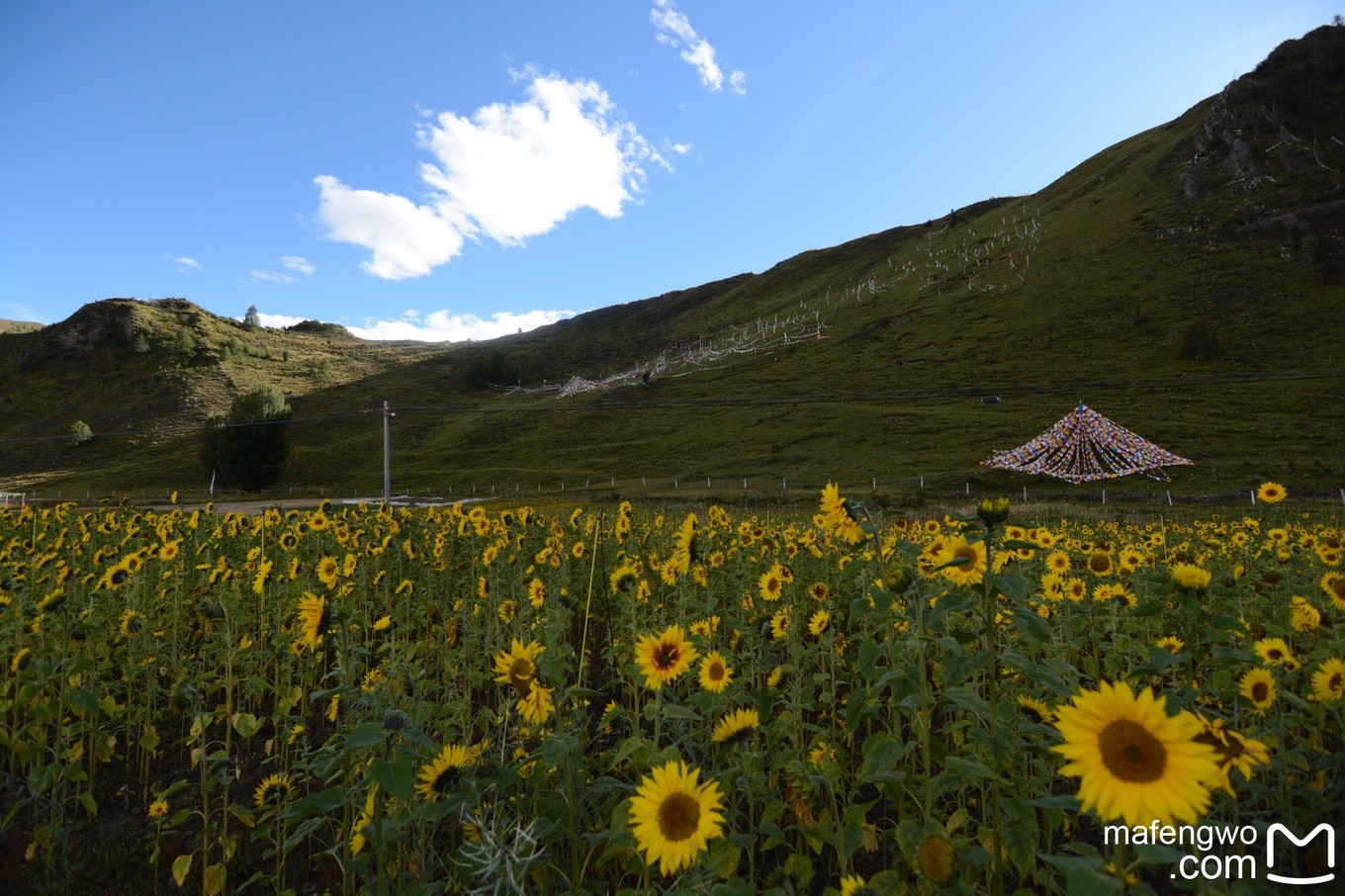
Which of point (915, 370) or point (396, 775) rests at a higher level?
point (915, 370)

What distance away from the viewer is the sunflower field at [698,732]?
5.64 feet

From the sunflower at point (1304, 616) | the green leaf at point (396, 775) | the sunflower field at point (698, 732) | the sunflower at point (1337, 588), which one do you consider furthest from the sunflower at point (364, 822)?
the sunflower at point (1337, 588)

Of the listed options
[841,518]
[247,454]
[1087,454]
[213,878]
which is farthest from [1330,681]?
[247,454]

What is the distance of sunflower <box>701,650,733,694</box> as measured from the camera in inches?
110

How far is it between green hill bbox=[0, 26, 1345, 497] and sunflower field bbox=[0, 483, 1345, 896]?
31.1 metres

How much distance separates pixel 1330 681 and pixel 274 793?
199 inches

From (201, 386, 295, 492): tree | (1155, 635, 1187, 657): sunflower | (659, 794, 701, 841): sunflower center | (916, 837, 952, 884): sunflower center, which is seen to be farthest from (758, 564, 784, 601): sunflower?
(201, 386, 295, 492): tree

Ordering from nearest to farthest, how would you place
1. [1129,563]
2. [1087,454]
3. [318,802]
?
[318,802] → [1129,563] → [1087,454]

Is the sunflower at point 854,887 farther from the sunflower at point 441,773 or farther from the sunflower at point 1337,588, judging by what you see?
the sunflower at point 1337,588

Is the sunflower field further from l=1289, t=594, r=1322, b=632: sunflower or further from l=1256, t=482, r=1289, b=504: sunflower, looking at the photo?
l=1256, t=482, r=1289, b=504: sunflower

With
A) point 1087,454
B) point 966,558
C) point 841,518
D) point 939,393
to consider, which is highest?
point 939,393

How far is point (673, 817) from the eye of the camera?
168 cm

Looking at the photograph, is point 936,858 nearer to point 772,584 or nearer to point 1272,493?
point 772,584

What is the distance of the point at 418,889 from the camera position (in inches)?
71.4
